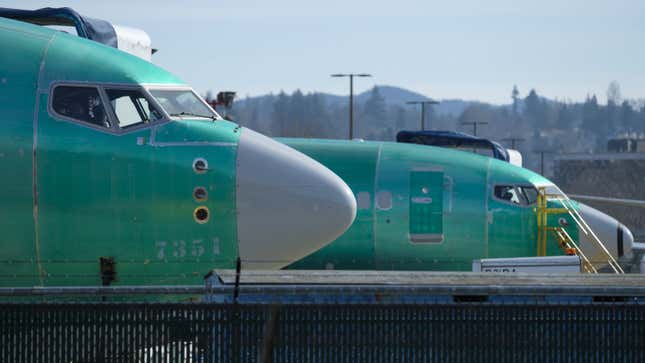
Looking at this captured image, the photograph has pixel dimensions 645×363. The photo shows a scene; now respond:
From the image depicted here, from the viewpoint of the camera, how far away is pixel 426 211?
910 inches

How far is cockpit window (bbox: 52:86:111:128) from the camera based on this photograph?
51.3 ft

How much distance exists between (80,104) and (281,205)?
313 centimetres

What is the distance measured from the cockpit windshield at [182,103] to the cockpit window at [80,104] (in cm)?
83

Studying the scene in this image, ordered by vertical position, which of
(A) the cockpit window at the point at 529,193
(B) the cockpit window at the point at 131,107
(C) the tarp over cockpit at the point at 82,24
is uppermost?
(C) the tarp over cockpit at the point at 82,24

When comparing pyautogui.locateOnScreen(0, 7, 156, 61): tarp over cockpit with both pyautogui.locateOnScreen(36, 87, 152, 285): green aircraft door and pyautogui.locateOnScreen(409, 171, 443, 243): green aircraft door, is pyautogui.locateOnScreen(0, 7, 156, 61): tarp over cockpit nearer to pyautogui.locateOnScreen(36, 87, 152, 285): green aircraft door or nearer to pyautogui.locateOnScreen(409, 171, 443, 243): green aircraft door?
pyautogui.locateOnScreen(36, 87, 152, 285): green aircraft door

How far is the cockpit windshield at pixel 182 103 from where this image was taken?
16.3 m

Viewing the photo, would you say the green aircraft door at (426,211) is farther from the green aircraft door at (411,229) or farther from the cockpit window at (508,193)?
the cockpit window at (508,193)

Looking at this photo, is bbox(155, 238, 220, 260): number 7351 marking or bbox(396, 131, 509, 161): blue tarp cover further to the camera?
bbox(396, 131, 509, 161): blue tarp cover

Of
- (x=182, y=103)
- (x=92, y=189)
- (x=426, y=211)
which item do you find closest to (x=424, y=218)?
(x=426, y=211)

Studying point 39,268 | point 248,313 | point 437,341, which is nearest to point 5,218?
point 39,268

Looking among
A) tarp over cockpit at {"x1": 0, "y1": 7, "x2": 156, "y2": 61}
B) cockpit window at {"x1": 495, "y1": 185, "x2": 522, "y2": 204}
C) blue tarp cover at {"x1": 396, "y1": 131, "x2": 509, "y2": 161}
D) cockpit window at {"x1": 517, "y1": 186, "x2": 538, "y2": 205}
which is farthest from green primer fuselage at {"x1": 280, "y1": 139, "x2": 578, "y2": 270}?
blue tarp cover at {"x1": 396, "y1": 131, "x2": 509, "y2": 161}

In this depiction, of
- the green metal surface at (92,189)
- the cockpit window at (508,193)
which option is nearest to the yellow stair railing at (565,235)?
the cockpit window at (508,193)

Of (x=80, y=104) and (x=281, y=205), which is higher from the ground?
(x=80, y=104)

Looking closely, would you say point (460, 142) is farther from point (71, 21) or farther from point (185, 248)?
point (185, 248)
